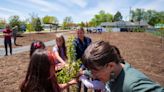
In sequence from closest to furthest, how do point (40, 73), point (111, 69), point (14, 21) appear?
1. point (111, 69)
2. point (40, 73)
3. point (14, 21)

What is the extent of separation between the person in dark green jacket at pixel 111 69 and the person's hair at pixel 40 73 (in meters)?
1.09

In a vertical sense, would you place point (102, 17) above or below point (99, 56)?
above

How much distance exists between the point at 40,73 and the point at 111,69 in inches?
47.6

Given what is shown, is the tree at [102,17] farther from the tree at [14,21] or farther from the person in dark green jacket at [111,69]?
the person in dark green jacket at [111,69]

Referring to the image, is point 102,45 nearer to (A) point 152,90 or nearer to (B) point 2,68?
(A) point 152,90

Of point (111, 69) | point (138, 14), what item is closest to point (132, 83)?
point (111, 69)

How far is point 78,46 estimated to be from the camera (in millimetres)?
5488

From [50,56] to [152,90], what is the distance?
1.48 meters

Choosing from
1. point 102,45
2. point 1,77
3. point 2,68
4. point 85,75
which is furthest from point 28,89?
point 2,68

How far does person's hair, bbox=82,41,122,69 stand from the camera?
5.83 ft

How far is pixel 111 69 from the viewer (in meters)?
1.83

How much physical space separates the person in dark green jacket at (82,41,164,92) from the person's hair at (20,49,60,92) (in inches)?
43.0

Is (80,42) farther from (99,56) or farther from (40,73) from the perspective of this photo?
(99,56)

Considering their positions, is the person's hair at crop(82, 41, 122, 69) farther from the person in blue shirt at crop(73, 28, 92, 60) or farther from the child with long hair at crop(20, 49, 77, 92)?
the person in blue shirt at crop(73, 28, 92, 60)
